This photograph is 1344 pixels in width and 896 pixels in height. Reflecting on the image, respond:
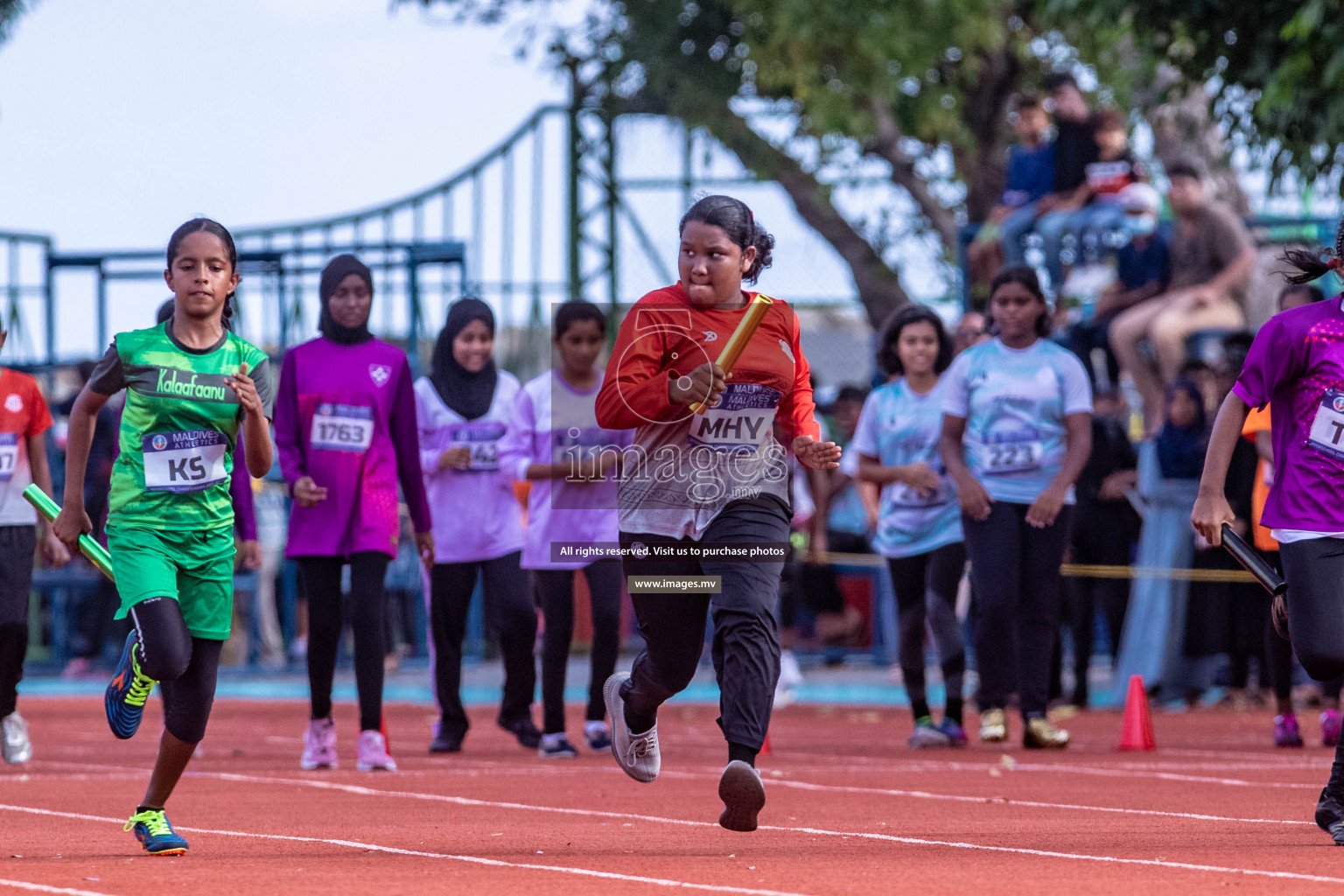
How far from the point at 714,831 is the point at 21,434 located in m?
4.23

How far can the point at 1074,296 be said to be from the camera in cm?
1514

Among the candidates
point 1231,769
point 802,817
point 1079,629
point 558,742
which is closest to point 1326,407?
point 802,817

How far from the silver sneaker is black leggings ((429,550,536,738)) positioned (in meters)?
1.96

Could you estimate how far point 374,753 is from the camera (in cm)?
894

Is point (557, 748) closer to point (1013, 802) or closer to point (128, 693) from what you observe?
point (1013, 802)

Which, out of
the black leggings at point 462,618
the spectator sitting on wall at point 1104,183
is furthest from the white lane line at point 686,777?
the spectator sitting on wall at point 1104,183

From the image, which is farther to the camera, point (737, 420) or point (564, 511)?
point (564, 511)

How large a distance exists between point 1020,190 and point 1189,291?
7.40 ft

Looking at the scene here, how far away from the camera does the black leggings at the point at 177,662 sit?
579 centimetres

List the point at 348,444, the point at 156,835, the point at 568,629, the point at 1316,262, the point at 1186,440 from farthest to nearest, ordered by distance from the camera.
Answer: the point at 1186,440
the point at 568,629
the point at 348,444
the point at 1316,262
the point at 156,835

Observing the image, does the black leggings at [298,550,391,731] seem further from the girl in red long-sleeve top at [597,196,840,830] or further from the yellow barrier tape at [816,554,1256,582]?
the yellow barrier tape at [816,554,1256,582]

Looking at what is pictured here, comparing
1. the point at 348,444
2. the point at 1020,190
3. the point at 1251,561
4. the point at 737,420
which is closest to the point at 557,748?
the point at 348,444

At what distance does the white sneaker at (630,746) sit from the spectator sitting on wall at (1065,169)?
9.43 metres

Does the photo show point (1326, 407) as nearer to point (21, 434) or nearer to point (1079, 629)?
point (21, 434)
